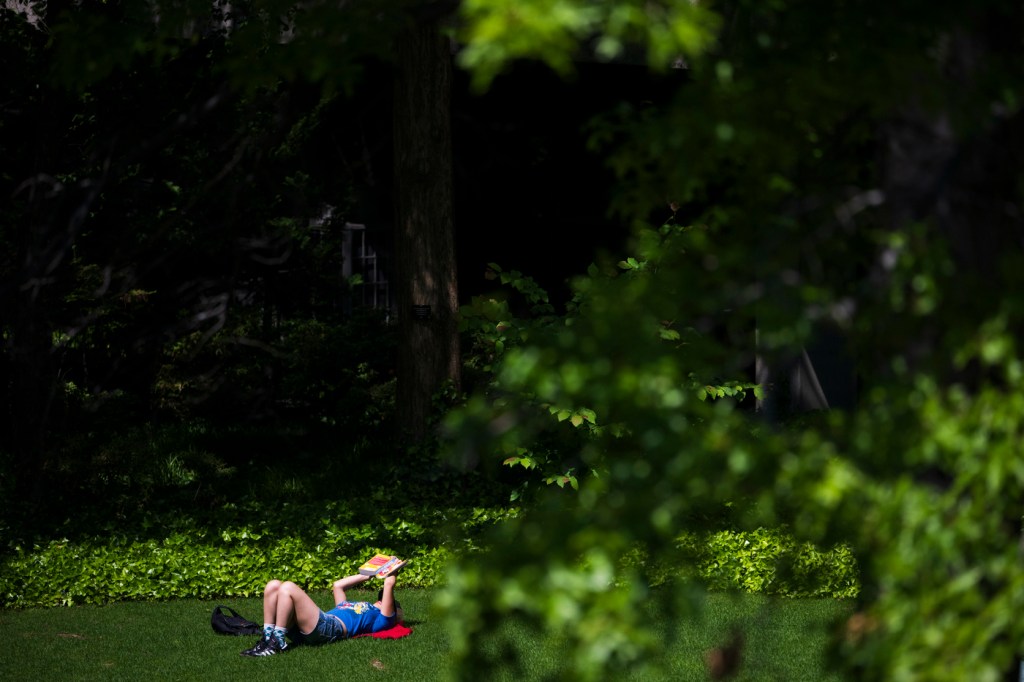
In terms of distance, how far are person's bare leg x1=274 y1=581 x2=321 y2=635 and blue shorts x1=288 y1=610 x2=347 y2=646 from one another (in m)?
0.03

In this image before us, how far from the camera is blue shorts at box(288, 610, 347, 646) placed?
31.2ft

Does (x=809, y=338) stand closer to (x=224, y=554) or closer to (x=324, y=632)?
(x=324, y=632)

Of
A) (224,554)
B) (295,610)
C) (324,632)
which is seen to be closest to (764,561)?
(324,632)

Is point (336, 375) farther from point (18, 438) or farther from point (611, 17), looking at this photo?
point (611, 17)

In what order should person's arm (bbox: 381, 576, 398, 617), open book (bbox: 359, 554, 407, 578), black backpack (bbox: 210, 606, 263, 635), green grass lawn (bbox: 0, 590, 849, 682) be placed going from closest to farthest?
green grass lawn (bbox: 0, 590, 849, 682) → open book (bbox: 359, 554, 407, 578) → person's arm (bbox: 381, 576, 398, 617) → black backpack (bbox: 210, 606, 263, 635)

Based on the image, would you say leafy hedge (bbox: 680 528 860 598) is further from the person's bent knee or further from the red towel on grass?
the person's bent knee

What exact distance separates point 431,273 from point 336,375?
3.62m

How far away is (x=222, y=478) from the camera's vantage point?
14.4m

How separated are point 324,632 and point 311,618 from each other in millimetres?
168

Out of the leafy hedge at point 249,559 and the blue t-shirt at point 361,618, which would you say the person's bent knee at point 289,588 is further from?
the leafy hedge at point 249,559

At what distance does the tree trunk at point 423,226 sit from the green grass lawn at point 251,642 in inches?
128

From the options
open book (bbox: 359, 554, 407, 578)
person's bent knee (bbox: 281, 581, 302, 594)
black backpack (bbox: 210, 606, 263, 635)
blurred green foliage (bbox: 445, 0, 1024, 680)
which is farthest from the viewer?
black backpack (bbox: 210, 606, 263, 635)

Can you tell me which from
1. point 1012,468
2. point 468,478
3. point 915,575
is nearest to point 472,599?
point 915,575

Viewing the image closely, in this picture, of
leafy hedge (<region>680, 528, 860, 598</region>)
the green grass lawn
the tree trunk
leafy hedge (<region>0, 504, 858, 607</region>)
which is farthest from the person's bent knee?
the tree trunk
